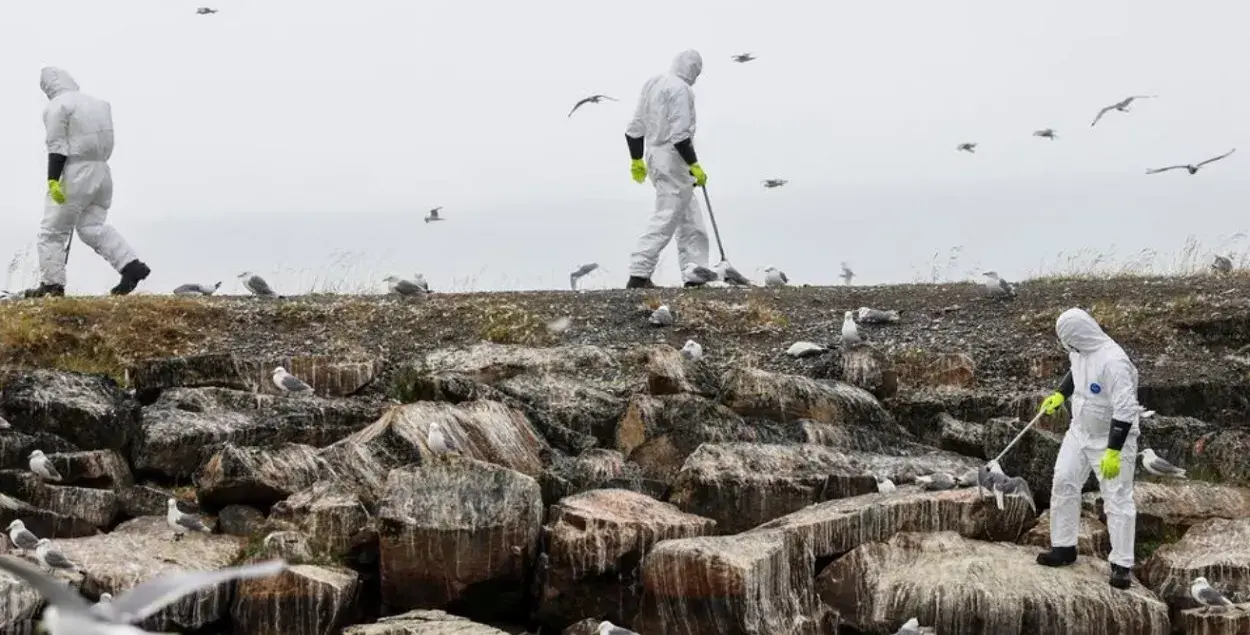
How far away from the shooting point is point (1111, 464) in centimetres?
1345

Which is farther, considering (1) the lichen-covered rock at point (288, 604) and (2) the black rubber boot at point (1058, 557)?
(2) the black rubber boot at point (1058, 557)

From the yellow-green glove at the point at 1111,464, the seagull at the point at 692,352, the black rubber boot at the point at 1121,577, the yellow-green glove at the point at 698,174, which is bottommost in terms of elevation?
the black rubber boot at the point at 1121,577

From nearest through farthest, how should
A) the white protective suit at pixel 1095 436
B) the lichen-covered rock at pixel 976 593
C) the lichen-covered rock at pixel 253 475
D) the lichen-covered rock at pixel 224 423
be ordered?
1. the lichen-covered rock at pixel 976 593
2. the white protective suit at pixel 1095 436
3. the lichen-covered rock at pixel 253 475
4. the lichen-covered rock at pixel 224 423

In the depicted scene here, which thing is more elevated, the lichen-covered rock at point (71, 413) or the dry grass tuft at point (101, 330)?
the dry grass tuft at point (101, 330)

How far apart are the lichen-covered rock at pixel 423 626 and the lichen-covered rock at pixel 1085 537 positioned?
4.78 meters

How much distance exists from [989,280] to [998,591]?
735 centimetres

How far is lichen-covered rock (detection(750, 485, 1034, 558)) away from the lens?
14.2 meters

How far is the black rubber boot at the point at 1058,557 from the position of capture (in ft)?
45.1

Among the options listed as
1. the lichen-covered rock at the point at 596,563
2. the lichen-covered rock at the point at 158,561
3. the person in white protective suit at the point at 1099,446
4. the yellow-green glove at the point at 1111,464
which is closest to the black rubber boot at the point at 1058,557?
the person in white protective suit at the point at 1099,446

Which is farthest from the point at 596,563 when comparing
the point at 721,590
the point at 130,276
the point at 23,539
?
the point at 130,276

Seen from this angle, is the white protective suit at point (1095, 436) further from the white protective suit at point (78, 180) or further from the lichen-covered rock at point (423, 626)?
the white protective suit at point (78, 180)

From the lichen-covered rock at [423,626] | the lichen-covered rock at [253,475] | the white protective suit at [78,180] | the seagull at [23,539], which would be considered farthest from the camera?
the white protective suit at [78,180]

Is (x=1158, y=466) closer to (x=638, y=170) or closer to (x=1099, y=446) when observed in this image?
(x=1099, y=446)

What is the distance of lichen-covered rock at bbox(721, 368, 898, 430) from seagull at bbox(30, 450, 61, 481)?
610cm
